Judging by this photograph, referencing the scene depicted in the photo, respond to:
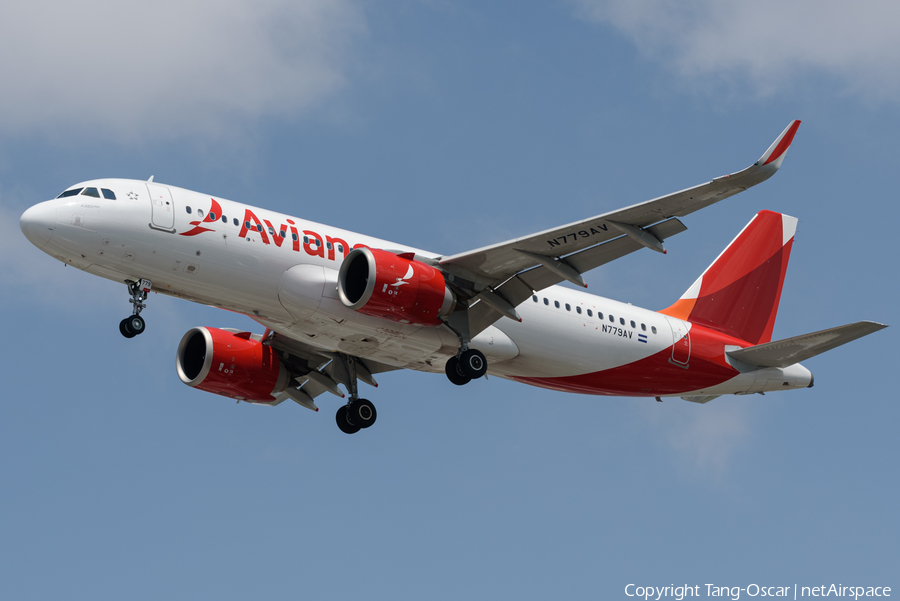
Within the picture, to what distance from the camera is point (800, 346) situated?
108 feet

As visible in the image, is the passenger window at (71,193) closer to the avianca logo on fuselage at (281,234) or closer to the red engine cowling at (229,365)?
the avianca logo on fuselage at (281,234)

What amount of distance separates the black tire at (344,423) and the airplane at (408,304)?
0.15ft

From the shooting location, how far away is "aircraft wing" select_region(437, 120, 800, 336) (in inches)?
958

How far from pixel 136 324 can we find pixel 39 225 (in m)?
3.32

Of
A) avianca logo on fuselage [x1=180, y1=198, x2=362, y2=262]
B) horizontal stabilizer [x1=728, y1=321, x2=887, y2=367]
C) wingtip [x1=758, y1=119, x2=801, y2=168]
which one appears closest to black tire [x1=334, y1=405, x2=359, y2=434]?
avianca logo on fuselage [x1=180, y1=198, x2=362, y2=262]

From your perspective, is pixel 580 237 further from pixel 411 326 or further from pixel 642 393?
pixel 642 393

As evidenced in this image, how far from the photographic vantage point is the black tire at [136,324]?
2632 centimetres

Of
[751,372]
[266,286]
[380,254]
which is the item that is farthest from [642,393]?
[266,286]

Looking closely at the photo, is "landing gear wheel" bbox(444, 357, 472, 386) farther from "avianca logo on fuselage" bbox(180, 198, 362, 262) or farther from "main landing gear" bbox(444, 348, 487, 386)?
"avianca logo on fuselage" bbox(180, 198, 362, 262)

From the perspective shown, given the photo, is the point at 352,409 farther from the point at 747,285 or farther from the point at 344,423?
the point at 747,285

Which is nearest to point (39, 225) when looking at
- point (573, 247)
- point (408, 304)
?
point (408, 304)

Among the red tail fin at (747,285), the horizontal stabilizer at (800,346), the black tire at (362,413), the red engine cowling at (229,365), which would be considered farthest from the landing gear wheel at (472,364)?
the horizontal stabilizer at (800,346)

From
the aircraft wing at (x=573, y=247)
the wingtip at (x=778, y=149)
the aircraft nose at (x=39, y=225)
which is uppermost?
the wingtip at (x=778, y=149)

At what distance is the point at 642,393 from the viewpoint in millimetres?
34000
